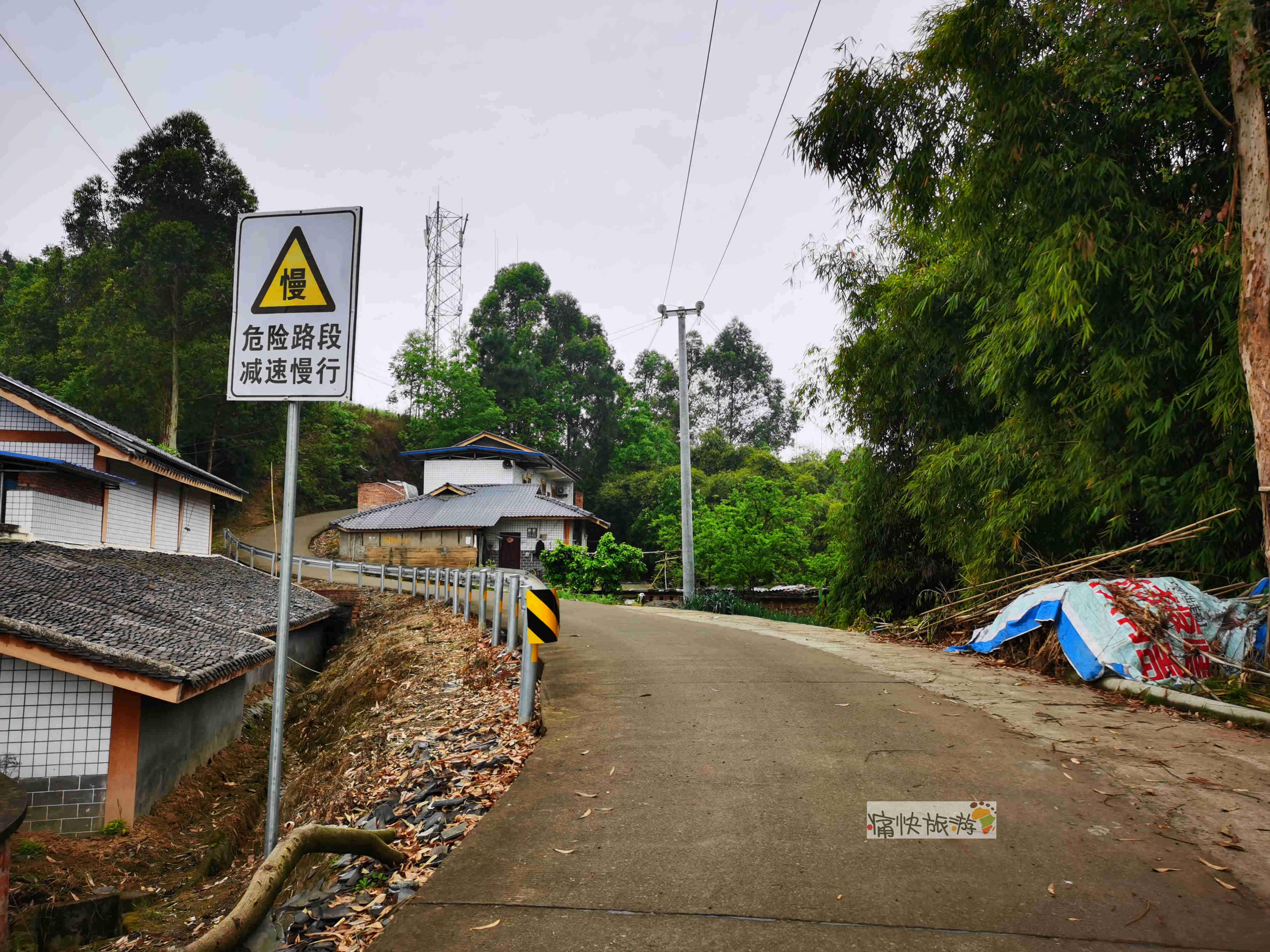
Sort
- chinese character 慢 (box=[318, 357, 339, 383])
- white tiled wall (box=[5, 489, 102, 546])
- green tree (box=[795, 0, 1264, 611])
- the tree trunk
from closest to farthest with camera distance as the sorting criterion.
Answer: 1. chinese character 慢 (box=[318, 357, 339, 383])
2. the tree trunk
3. green tree (box=[795, 0, 1264, 611])
4. white tiled wall (box=[5, 489, 102, 546])

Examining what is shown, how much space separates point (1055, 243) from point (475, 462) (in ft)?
134

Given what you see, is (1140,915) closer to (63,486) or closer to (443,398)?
(63,486)

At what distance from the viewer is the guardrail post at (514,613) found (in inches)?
357

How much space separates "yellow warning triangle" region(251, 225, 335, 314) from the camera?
12.4 feet

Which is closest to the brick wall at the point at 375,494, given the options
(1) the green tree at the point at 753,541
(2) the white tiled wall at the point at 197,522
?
(2) the white tiled wall at the point at 197,522

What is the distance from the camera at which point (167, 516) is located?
66.7 feet

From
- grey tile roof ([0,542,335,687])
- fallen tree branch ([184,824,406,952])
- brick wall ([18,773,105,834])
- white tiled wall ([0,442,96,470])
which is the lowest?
brick wall ([18,773,105,834])

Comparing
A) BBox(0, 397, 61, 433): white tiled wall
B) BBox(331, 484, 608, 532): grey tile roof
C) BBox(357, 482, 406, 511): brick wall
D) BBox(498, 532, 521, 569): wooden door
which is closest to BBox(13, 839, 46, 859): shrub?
BBox(0, 397, 61, 433): white tiled wall

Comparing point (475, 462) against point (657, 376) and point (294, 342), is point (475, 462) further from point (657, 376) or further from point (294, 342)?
point (294, 342)

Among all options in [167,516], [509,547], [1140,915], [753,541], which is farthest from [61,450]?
[509,547]

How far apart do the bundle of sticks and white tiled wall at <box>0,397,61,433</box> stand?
1787 cm

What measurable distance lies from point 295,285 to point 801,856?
12.5ft

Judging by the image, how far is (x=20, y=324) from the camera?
39.4 m

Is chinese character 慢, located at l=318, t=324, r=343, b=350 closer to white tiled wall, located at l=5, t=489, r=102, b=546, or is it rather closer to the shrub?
the shrub
